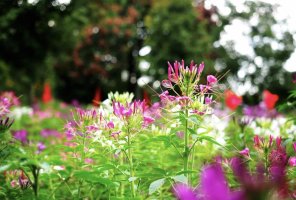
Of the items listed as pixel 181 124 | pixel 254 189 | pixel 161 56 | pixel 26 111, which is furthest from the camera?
pixel 161 56

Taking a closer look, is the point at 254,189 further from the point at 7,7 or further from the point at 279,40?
the point at 279,40

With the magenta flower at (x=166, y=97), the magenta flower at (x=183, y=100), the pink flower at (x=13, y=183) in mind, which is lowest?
the pink flower at (x=13, y=183)

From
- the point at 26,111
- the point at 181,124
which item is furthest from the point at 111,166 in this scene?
the point at 26,111

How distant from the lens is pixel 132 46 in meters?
20.8

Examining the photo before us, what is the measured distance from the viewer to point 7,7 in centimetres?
471

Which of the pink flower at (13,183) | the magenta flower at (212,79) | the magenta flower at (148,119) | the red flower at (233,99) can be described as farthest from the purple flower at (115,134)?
the red flower at (233,99)

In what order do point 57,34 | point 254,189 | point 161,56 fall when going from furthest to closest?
point 161,56, point 57,34, point 254,189

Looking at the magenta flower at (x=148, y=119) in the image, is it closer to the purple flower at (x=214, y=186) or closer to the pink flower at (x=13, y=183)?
the pink flower at (x=13, y=183)

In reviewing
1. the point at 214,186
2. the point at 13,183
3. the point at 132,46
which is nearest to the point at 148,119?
the point at 13,183

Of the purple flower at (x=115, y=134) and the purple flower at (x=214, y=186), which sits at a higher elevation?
the purple flower at (x=115, y=134)

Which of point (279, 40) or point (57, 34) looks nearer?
point (57, 34)

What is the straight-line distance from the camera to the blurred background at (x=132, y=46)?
8195 mm

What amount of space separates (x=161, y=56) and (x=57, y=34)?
6.61 m

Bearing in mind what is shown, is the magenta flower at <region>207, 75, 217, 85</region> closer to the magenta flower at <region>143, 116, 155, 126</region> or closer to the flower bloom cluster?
the flower bloom cluster
